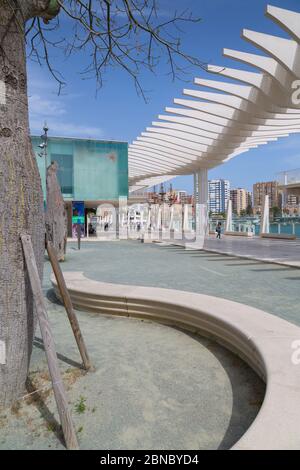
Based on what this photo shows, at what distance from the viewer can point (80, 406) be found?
273 cm

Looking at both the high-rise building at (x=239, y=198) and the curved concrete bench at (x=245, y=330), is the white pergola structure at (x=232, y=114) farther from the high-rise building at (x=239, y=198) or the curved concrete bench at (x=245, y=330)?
the high-rise building at (x=239, y=198)

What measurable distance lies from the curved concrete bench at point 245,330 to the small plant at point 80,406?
1320 millimetres

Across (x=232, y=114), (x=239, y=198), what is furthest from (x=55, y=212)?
(x=239, y=198)

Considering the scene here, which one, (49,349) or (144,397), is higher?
(49,349)

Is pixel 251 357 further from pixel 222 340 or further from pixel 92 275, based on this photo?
pixel 92 275

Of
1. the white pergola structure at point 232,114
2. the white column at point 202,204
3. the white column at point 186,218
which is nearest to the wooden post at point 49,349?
the white pergola structure at point 232,114

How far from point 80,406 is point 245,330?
67.8 inches

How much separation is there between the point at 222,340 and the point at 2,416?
7.64 ft

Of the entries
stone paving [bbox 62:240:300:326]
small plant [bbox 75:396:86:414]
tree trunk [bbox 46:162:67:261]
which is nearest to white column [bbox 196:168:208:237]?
stone paving [bbox 62:240:300:326]

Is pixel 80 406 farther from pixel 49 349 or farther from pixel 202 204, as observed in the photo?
pixel 202 204

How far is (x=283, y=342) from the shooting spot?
3225 millimetres

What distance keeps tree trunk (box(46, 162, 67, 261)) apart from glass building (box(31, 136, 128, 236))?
67.1ft

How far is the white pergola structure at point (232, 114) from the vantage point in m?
12.5

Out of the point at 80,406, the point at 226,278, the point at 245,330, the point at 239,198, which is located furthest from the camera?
the point at 239,198
